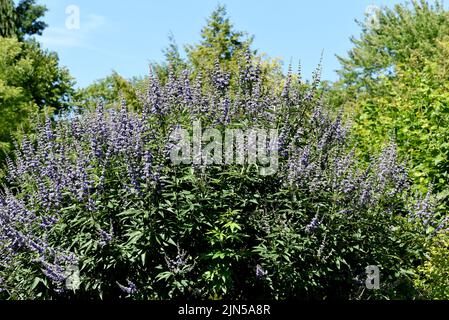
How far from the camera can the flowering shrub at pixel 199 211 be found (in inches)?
260

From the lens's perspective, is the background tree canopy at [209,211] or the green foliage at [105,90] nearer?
the background tree canopy at [209,211]

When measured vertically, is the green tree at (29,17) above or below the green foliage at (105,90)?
above

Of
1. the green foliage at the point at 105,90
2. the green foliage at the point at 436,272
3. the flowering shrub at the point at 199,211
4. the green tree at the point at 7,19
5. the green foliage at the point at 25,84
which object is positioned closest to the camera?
the flowering shrub at the point at 199,211

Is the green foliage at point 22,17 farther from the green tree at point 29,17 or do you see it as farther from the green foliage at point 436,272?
the green foliage at point 436,272

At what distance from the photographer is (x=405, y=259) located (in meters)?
8.14

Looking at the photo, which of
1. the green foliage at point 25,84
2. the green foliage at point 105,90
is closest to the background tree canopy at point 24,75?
the green foliage at point 25,84

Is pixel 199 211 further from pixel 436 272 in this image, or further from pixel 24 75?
pixel 24 75

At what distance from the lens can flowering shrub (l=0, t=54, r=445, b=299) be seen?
260 inches

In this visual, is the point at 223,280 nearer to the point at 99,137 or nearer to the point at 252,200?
the point at 252,200

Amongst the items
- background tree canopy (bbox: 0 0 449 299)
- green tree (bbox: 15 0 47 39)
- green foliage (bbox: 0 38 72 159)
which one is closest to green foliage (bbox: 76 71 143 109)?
green foliage (bbox: 0 38 72 159)

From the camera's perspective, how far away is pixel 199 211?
6.66 m

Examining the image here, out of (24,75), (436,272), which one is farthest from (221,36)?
(436,272)
